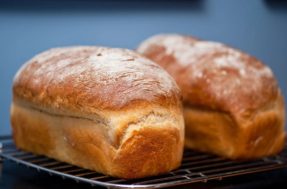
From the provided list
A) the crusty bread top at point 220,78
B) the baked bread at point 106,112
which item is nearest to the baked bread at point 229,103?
the crusty bread top at point 220,78

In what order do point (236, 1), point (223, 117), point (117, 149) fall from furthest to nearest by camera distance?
1. point (236, 1)
2. point (223, 117)
3. point (117, 149)

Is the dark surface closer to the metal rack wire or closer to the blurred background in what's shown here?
the metal rack wire

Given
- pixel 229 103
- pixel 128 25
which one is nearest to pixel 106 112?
pixel 229 103

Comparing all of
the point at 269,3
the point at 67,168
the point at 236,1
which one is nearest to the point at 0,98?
the point at 67,168

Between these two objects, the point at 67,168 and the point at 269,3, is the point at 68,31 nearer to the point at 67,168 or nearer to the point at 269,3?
the point at 67,168

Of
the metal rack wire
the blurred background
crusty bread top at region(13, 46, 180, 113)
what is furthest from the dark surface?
the blurred background
